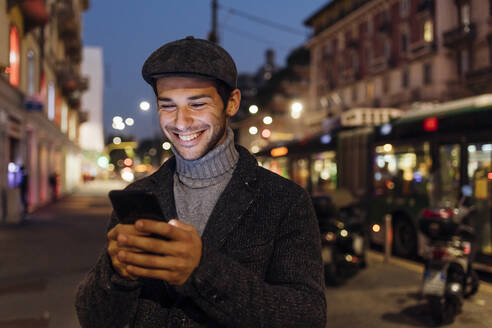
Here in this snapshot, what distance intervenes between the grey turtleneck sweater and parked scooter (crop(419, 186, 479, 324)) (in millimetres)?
4514

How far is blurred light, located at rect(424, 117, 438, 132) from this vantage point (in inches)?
379

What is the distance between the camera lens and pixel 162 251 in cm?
119

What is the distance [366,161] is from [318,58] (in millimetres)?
44070

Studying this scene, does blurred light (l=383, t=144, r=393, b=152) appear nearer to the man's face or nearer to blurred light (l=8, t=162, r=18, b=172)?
the man's face

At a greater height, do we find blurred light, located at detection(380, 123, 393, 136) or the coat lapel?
blurred light, located at detection(380, 123, 393, 136)

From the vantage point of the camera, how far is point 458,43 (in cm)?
3312

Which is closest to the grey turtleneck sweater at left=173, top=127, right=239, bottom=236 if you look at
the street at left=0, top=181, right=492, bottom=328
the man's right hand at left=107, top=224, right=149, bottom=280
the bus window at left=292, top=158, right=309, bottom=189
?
the man's right hand at left=107, top=224, right=149, bottom=280

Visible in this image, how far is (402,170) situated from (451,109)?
176 cm

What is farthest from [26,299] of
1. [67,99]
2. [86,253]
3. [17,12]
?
[67,99]

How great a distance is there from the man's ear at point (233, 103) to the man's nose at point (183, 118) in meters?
0.17

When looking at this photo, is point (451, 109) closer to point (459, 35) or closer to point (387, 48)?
point (459, 35)

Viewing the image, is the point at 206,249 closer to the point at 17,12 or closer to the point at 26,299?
the point at 26,299

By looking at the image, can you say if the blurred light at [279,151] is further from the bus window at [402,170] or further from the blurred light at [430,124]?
the blurred light at [430,124]

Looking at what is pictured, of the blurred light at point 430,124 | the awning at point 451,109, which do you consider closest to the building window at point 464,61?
the awning at point 451,109
